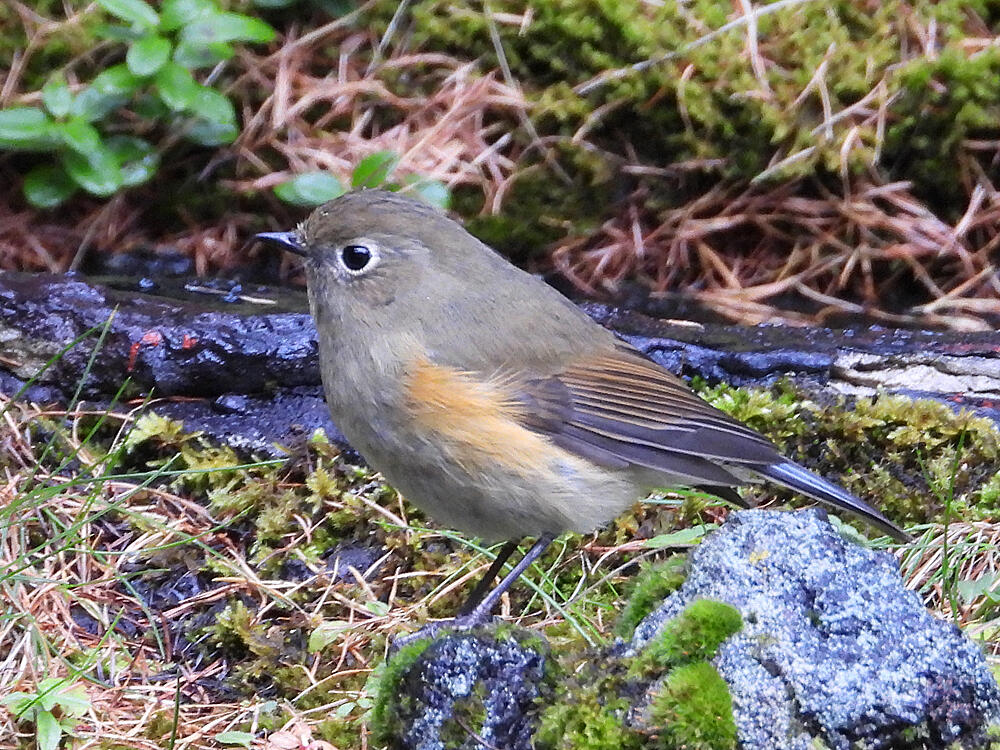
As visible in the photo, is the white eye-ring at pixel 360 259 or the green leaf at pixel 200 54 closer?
the white eye-ring at pixel 360 259

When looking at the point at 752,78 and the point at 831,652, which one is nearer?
the point at 831,652

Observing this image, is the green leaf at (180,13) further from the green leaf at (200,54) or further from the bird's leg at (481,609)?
the bird's leg at (481,609)

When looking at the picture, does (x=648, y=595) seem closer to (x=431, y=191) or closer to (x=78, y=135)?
(x=431, y=191)

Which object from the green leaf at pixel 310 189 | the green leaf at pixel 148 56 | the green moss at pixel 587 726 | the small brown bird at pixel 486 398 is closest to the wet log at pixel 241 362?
the green leaf at pixel 310 189

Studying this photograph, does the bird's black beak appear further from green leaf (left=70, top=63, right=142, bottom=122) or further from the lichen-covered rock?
green leaf (left=70, top=63, right=142, bottom=122)

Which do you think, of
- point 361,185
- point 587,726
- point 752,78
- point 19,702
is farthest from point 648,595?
point 752,78

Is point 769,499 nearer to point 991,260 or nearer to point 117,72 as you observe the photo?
point 991,260

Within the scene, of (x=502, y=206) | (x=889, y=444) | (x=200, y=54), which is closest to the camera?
(x=889, y=444)

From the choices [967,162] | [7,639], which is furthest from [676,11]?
[7,639]
